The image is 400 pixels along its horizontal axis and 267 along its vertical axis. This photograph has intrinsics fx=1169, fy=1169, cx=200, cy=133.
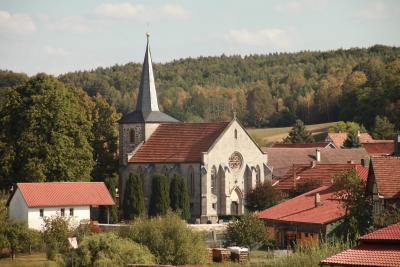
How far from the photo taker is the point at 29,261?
62.2 meters

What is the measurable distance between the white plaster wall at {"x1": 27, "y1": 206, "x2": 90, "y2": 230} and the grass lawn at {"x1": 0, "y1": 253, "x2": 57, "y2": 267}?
682 centimetres

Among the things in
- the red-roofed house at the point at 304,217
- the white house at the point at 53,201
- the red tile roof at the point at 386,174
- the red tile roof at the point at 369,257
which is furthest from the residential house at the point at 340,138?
the red tile roof at the point at 369,257

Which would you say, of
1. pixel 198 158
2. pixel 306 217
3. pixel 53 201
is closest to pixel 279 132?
pixel 198 158

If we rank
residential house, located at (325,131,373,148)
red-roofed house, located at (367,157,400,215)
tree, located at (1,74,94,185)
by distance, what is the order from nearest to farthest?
1. red-roofed house, located at (367,157,400,215)
2. tree, located at (1,74,94,185)
3. residential house, located at (325,131,373,148)

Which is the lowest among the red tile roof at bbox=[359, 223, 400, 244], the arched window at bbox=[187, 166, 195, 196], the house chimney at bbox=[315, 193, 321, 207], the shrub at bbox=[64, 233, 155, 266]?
the shrub at bbox=[64, 233, 155, 266]

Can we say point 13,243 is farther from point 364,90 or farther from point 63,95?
point 364,90

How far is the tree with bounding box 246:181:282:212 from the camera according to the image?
3255 inches

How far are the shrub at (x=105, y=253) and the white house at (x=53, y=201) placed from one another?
67.7 feet

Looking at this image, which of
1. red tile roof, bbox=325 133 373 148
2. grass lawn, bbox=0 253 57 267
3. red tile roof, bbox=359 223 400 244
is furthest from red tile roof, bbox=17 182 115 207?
red tile roof, bbox=325 133 373 148

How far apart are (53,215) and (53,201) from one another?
3.97 ft

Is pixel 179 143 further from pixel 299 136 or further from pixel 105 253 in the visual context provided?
pixel 299 136

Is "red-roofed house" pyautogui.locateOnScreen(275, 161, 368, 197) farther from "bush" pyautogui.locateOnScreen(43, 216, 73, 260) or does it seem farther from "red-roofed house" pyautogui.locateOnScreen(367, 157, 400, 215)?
"red-roofed house" pyautogui.locateOnScreen(367, 157, 400, 215)

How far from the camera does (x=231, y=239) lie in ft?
215


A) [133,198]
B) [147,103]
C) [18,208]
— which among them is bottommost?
[18,208]
